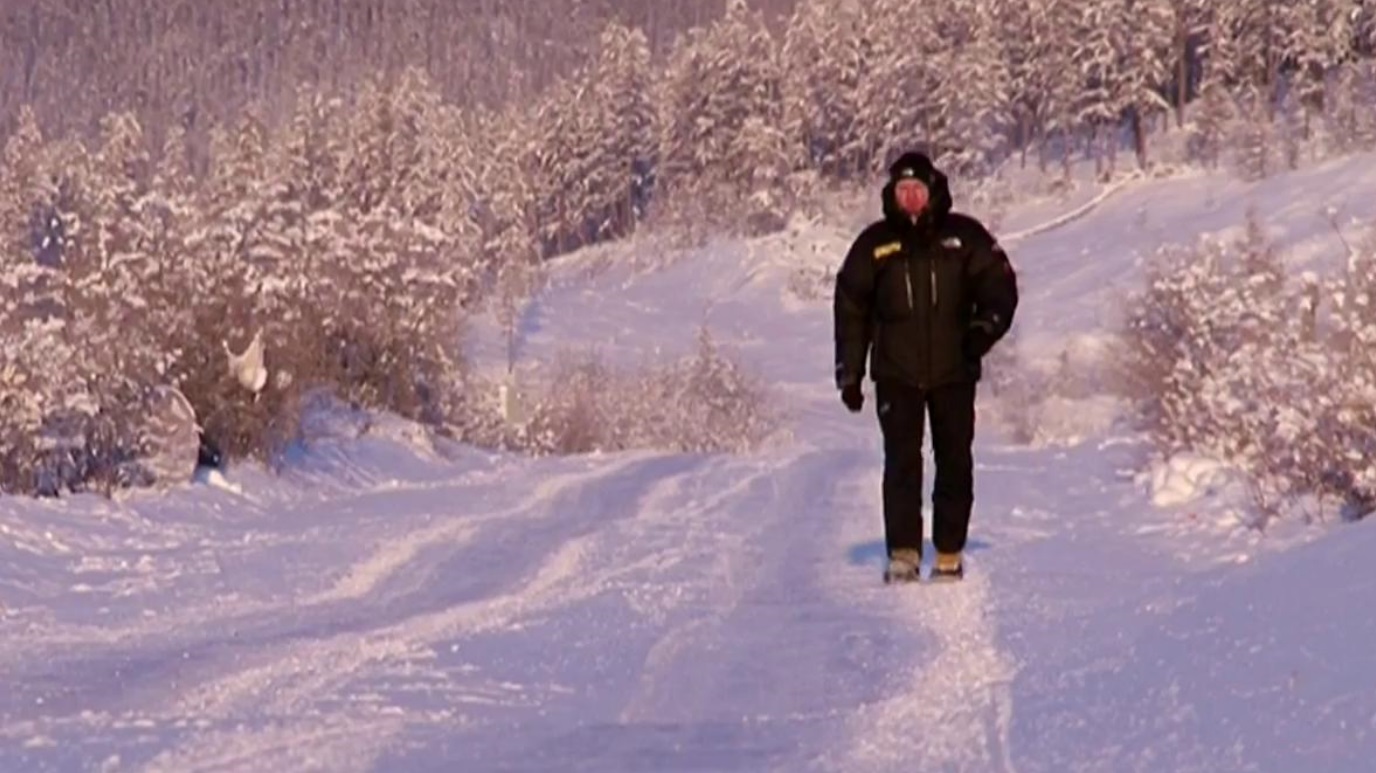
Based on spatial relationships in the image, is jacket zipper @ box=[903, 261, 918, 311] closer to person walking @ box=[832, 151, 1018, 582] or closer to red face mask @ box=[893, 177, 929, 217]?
person walking @ box=[832, 151, 1018, 582]

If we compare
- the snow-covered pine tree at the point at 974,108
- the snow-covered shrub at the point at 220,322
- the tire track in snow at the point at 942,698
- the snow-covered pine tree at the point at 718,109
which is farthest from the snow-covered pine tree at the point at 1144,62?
the tire track in snow at the point at 942,698

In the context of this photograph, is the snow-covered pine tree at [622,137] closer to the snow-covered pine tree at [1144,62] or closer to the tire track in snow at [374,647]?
the snow-covered pine tree at [1144,62]

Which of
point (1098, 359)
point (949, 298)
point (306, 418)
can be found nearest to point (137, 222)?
point (306, 418)

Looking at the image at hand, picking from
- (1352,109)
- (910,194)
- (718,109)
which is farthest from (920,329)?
(718,109)

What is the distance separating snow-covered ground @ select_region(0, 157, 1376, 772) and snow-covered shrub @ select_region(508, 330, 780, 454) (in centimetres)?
1728

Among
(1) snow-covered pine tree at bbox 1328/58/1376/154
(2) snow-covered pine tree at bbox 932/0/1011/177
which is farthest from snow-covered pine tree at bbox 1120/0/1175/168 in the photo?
(1) snow-covered pine tree at bbox 1328/58/1376/154

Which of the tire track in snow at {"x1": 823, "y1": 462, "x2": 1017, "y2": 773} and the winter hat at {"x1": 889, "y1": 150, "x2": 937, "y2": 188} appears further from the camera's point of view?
the winter hat at {"x1": 889, "y1": 150, "x2": 937, "y2": 188}

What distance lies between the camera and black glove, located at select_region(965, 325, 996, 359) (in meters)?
7.35

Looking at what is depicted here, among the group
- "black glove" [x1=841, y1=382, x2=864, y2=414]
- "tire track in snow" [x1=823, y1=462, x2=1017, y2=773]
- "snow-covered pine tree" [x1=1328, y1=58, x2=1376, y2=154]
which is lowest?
"tire track in snow" [x1=823, y1=462, x2=1017, y2=773]

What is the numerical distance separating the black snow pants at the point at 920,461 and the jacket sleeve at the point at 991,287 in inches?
12.9

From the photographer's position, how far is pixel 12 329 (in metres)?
12.9

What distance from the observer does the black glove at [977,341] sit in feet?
24.1

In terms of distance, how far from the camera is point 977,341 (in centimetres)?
738

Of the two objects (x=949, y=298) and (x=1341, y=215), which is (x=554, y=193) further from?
(x=949, y=298)
